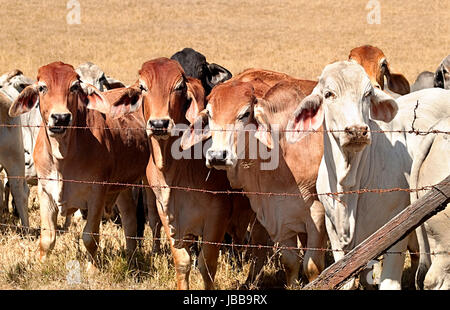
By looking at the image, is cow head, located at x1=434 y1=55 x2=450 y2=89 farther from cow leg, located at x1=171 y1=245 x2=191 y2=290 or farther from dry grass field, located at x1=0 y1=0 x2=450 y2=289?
dry grass field, located at x1=0 y1=0 x2=450 y2=289

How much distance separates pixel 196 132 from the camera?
290 inches

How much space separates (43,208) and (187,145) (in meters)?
1.89

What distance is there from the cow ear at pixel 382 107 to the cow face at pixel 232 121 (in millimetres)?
1129

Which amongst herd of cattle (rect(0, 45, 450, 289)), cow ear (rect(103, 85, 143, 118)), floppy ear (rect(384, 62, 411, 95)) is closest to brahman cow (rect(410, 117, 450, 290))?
herd of cattle (rect(0, 45, 450, 289))

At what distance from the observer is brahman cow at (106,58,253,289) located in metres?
7.62

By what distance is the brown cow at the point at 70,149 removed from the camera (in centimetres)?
787

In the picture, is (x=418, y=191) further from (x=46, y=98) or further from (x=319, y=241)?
(x=46, y=98)

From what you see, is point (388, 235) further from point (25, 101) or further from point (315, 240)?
point (25, 101)

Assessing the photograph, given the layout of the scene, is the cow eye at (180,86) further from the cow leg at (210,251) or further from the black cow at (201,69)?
the black cow at (201,69)

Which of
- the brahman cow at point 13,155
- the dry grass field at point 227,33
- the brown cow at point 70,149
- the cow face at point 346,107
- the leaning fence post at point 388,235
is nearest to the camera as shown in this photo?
the leaning fence post at point 388,235

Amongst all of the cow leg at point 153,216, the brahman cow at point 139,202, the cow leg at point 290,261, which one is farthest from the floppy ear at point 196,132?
the cow leg at point 153,216

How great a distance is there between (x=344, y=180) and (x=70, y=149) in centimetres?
295

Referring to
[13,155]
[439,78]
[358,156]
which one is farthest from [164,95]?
[439,78]
